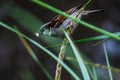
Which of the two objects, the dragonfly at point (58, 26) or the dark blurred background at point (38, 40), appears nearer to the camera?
the dragonfly at point (58, 26)

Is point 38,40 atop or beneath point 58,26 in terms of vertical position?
atop

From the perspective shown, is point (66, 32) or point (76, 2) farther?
point (76, 2)

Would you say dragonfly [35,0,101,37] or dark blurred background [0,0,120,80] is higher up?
dark blurred background [0,0,120,80]

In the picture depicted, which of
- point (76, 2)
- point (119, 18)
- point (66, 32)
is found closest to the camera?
point (66, 32)

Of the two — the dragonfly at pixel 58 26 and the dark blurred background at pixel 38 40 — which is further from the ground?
the dark blurred background at pixel 38 40

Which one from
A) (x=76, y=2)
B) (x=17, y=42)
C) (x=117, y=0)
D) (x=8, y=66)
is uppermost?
(x=117, y=0)

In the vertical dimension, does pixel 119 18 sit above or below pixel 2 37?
above

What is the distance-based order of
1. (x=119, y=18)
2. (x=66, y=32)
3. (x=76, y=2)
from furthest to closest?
(x=119, y=18) → (x=76, y=2) → (x=66, y=32)

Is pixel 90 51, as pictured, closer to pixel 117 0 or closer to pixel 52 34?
pixel 117 0

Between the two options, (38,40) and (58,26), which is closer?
(58,26)

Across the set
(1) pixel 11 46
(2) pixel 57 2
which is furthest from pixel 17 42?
(2) pixel 57 2

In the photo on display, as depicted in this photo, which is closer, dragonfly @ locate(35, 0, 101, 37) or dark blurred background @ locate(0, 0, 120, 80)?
dragonfly @ locate(35, 0, 101, 37)
